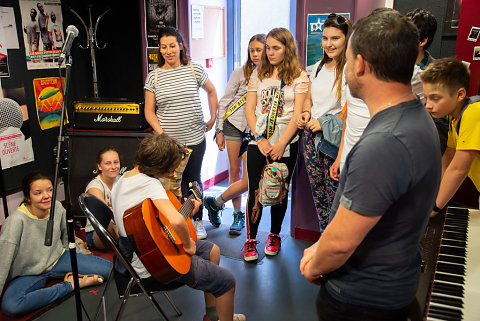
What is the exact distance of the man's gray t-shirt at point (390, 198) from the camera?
1117 mm

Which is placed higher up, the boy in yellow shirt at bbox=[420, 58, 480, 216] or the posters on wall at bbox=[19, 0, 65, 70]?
the posters on wall at bbox=[19, 0, 65, 70]

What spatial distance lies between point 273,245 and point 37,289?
68.1 inches

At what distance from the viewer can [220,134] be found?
3.74m

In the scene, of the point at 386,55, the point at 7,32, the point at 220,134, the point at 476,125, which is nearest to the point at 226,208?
the point at 220,134

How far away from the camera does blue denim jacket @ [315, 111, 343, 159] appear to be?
2793 millimetres

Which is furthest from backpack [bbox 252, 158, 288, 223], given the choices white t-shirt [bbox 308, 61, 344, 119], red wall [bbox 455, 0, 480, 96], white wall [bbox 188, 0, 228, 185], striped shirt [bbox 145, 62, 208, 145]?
white wall [bbox 188, 0, 228, 185]

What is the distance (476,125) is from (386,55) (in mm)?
928

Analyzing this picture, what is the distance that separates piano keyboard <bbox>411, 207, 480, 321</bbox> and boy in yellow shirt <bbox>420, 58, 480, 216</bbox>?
0.42 ft

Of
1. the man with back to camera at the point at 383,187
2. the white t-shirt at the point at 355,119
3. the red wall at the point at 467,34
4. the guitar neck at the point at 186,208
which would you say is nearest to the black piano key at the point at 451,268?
the man with back to camera at the point at 383,187

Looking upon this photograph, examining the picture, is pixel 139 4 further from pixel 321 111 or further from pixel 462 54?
pixel 462 54

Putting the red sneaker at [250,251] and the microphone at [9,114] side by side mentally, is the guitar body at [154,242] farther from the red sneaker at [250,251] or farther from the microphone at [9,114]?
the microphone at [9,114]

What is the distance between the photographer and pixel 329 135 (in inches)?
111

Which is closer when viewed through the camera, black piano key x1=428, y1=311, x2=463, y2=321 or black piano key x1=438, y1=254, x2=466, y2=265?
black piano key x1=428, y1=311, x2=463, y2=321

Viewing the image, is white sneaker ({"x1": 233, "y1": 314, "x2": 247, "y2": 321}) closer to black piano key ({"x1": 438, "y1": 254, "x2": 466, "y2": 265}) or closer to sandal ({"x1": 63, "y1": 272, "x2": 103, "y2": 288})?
sandal ({"x1": 63, "y1": 272, "x2": 103, "y2": 288})
